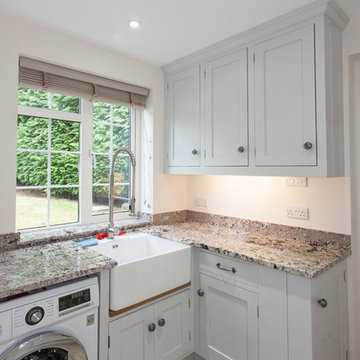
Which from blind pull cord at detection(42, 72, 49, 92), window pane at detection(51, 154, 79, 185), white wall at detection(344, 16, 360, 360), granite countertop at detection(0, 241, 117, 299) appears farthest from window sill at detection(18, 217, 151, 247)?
white wall at detection(344, 16, 360, 360)

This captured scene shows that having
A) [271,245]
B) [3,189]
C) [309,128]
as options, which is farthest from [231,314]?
[3,189]

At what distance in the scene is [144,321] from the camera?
156cm

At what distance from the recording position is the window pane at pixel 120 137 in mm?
2350

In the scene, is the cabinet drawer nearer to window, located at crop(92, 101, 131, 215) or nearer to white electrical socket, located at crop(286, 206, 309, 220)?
white electrical socket, located at crop(286, 206, 309, 220)

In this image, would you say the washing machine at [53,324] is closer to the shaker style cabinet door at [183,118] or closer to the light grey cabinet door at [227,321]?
the light grey cabinet door at [227,321]

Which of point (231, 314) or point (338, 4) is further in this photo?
point (231, 314)

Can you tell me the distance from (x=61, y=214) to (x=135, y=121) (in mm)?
1028

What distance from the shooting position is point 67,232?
187 cm

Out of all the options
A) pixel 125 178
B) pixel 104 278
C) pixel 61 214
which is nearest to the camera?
pixel 104 278

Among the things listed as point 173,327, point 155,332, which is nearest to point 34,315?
point 155,332

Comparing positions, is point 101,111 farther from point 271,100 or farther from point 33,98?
point 271,100

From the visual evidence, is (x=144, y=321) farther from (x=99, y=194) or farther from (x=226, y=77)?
(x=226, y=77)

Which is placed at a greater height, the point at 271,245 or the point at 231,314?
the point at 271,245

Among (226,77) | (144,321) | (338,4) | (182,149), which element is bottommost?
(144,321)
